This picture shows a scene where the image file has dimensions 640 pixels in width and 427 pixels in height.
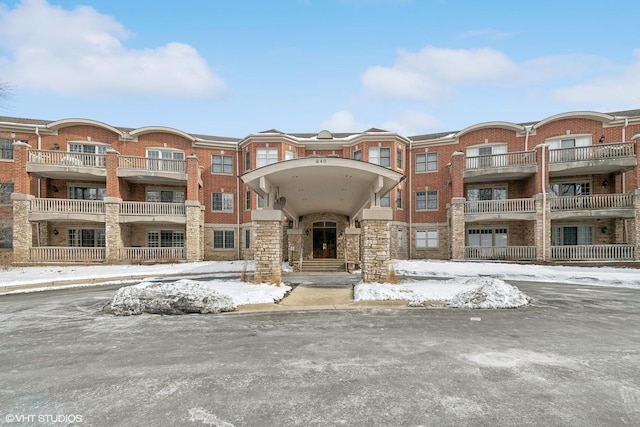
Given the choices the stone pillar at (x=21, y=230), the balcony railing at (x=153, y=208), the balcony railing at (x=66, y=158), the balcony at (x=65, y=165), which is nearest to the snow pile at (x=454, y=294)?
the balcony railing at (x=153, y=208)

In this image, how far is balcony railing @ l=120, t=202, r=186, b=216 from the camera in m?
22.9

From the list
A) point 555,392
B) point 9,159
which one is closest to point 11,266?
point 9,159

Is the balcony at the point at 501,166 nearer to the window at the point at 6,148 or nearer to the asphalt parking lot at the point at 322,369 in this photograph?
the asphalt parking lot at the point at 322,369

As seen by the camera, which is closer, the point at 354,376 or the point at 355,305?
the point at 354,376

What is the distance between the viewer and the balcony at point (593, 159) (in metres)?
20.2

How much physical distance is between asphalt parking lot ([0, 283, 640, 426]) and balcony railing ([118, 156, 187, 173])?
681 inches

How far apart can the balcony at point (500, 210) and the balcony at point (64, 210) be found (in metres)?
26.8

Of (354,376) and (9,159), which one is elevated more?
(9,159)

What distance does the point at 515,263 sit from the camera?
2112cm

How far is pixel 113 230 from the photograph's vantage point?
72.8 feet

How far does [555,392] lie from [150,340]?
21.7 ft

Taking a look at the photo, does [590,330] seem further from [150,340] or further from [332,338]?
[150,340]

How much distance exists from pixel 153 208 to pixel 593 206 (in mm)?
30950
